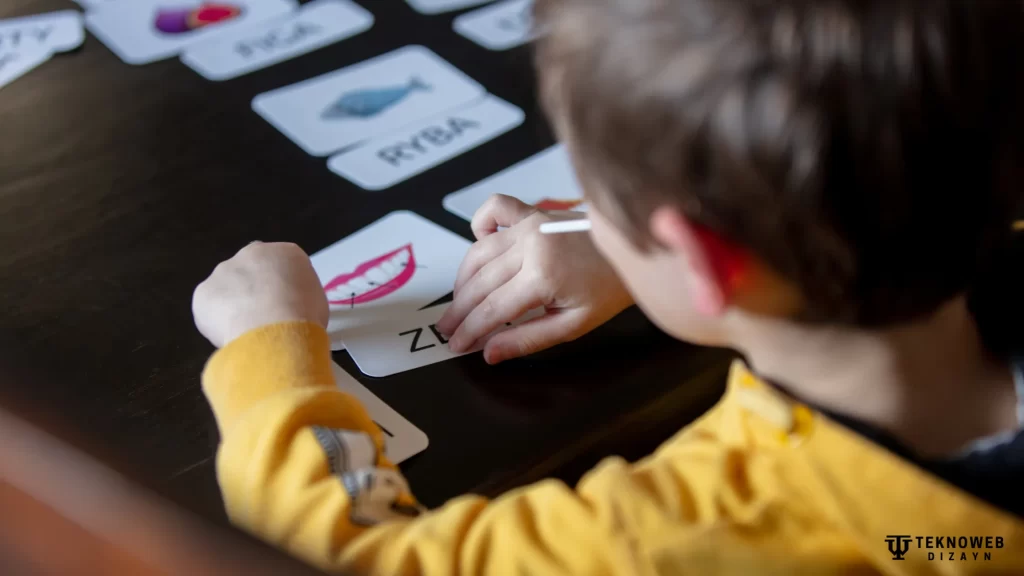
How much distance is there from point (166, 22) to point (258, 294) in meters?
0.57

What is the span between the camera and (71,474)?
322 millimetres

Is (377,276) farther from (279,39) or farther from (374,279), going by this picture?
(279,39)

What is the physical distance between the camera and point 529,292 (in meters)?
0.76

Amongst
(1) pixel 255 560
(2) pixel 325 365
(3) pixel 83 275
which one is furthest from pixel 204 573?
(3) pixel 83 275

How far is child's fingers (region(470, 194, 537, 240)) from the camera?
0.82m

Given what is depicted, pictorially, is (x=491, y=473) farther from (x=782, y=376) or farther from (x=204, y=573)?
(x=204, y=573)

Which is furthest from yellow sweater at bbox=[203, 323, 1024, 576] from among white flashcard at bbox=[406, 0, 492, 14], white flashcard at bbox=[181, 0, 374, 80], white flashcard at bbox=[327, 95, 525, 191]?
white flashcard at bbox=[406, 0, 492, 14]

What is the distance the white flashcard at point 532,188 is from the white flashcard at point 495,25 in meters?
0.23

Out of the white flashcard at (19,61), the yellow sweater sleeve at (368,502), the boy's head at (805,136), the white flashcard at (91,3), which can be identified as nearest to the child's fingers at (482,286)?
the yellow sweater sleeve at (368,502)

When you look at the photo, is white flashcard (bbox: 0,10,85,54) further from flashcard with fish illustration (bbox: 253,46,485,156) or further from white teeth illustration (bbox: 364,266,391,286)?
white teeth illustration (bbox: 364,266,391,286)

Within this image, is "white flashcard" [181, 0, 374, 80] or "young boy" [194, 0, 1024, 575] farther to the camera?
"white flashcard" [181, 0, 374, 80]

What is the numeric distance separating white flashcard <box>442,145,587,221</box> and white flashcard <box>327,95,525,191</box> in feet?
0.18

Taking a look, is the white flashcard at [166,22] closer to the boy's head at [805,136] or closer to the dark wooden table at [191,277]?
the dark wooden table at [191,277]

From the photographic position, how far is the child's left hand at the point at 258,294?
2.37 feet
